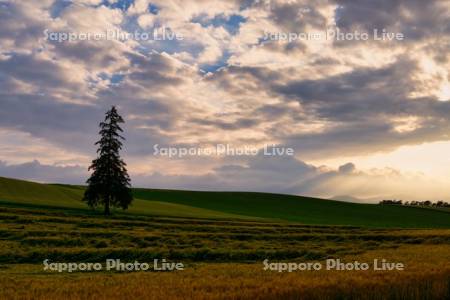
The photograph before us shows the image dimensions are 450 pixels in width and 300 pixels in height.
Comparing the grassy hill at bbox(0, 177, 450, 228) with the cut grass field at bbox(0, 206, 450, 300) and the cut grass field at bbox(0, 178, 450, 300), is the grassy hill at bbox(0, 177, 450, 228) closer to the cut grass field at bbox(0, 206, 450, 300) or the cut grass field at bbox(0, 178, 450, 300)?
the cut grass field at bbox(0, 178, 450, 300)

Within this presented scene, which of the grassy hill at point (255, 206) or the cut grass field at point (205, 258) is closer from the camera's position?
the cut grass field at point (205, 258)

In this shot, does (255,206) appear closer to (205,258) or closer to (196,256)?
(196,256)

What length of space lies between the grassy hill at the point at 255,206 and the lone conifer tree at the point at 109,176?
125 inches

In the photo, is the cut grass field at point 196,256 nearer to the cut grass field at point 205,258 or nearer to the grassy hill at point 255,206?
the cut grass field at point 205,258

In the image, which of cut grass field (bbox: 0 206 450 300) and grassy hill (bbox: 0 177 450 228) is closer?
cut grass field (bbox: 0 206 450 300)

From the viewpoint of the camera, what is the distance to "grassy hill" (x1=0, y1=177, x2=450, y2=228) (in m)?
78.7

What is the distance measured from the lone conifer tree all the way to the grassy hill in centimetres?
318

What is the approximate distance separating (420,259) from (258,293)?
54.1 ft

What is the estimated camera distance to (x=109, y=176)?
230 ft

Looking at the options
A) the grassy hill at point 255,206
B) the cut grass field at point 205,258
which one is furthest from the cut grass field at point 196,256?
the grassy hill at point 255,206

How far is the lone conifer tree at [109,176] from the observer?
6888 centimetres

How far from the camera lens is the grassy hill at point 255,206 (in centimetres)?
7867

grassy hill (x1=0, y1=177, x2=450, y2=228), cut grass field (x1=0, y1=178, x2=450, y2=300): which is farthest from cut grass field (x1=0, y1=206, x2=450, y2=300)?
grassy hill (x1=0, y1=177, x2=450, y2=228)

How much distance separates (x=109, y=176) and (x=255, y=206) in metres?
42.0
